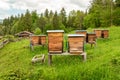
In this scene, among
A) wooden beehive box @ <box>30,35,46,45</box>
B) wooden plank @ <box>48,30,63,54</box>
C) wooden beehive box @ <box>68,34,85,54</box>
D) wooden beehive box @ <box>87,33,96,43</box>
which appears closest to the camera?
wooden beehive box @ <box>68,34,85,54</box>

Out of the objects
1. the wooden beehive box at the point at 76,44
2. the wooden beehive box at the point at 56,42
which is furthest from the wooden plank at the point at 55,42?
the wooden beehive box at the point at 76,44

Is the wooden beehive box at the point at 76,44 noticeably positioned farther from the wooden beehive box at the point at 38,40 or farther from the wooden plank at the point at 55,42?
the wooden beehive box at the point at 38,40

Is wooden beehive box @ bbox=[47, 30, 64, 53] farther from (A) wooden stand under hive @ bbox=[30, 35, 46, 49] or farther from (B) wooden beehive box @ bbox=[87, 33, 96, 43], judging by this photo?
(A) wooden stand under hive @ bbox=[30, 35, 46, 49]

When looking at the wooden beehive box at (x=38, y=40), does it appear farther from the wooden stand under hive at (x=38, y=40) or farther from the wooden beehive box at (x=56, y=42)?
the wooden beehive box at (x=56, y=42)

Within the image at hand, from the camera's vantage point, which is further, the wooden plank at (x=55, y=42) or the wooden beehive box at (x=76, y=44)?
the wooden plank at (x=55, y=42)

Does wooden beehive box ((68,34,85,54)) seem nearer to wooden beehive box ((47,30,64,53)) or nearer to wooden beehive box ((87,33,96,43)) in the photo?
wooden beehive box ((47,30,64,53))

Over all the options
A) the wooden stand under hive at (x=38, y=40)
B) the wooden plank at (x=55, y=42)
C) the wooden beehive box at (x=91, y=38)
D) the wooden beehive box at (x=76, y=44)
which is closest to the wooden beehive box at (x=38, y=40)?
the wooden stand under hive at (x=38, y=40)

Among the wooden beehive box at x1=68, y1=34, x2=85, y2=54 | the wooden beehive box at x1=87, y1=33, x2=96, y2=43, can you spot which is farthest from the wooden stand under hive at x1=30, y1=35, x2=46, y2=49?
the wooden beehive box at x1=68, y1=34, x2=85, y2=54

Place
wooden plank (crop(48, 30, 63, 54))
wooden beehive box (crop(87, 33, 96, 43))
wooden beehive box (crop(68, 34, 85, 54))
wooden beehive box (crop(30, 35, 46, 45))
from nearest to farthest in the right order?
wooden beehive box (crop(68, 34, 85, 54)), wooden plank (crop(48, 30, 63, 54)), wooden beehive box (crop(87, 33, 96, 43)), wooden beehive box (crop(30, 35, 46, 45))

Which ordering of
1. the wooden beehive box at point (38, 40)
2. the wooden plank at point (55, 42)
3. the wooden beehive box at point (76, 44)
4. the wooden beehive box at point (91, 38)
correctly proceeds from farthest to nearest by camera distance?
the wooden beehive box at point (38, 40) → the wooden beehive box at point (91, 38) → the wooden plank at point (55, 42) → the wooden beehive box at point (76, 44)

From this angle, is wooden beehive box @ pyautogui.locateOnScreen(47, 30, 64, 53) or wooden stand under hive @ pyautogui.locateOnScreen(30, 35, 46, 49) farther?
wooden stand under hive @ pyautogui.locateOnScreen(30, 35, 46, 49)

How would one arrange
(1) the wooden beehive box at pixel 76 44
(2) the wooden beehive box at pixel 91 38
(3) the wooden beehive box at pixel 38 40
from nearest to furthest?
(1) the wooden beehive box at pixel 76 44 → (2) the wooden beehive box at pixel 91 38 → (3) the wooden beehive box at pixel 38 40

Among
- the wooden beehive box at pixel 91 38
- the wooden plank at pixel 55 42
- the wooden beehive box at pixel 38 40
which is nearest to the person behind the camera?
the wooden plank at pixel 55 42

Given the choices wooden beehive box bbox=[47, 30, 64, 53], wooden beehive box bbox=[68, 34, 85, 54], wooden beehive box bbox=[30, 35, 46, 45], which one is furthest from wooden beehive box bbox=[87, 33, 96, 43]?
wooden beehive box bbox=[47, 30, 64, 53]
